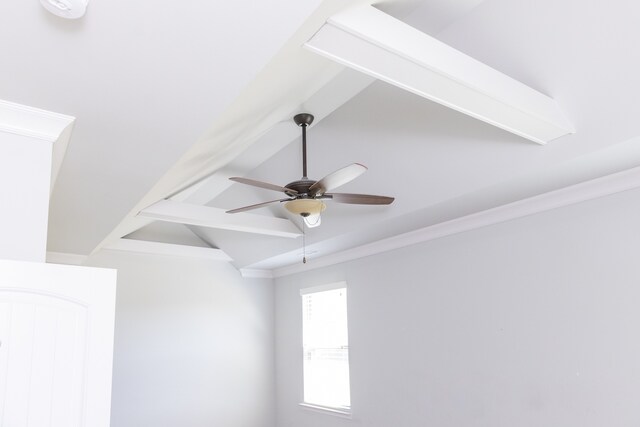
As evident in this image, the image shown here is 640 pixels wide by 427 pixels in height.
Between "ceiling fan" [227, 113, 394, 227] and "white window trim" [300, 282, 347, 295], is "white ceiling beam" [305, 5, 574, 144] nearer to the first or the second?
"ceiling fan" [227, 113, 394, 227]

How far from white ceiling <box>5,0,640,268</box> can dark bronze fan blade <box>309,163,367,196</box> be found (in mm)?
561

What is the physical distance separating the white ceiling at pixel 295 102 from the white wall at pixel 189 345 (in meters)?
1.45

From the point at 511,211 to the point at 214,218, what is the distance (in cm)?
264

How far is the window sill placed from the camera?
216 inches

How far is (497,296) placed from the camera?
4.03 metres

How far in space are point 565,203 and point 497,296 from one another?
0.90 m

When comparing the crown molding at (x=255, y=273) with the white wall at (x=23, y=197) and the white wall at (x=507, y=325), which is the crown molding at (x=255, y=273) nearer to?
the white wall at (x=507, y=325)

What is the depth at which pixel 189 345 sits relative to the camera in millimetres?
6277

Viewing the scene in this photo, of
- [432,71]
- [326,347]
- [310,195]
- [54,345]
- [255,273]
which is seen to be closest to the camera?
[54,345]

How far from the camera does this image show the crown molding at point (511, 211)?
3.29m

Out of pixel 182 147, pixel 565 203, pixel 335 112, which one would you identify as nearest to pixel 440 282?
pixel 565 203

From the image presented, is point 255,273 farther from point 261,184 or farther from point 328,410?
point 261,184

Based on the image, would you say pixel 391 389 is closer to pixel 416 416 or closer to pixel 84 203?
pixel 416 416

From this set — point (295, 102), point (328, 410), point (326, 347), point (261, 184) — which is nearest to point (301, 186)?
point (261, 184)
